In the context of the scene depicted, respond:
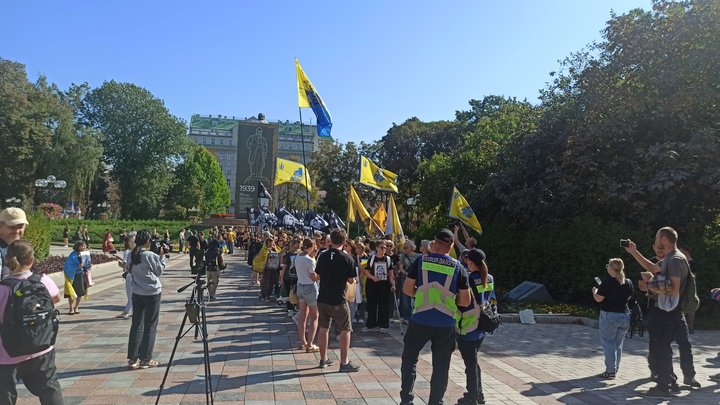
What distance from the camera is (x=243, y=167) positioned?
48094 millimetres

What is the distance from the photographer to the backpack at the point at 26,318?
13.5ft

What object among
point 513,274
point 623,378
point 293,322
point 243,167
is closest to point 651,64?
point 513,274

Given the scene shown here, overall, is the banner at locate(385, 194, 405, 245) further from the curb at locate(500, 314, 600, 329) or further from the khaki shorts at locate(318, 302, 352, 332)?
the khaki shorts at locate(318, 302, 352, 332)

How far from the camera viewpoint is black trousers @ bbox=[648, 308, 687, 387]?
21.8 ft

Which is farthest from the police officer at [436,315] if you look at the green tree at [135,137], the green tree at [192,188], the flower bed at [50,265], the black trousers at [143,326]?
the green tree at [192,188]

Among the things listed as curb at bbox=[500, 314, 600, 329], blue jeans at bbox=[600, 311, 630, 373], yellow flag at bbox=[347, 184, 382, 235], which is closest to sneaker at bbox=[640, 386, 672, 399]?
blue jeans at bbox=[600, 311, 630, 373]

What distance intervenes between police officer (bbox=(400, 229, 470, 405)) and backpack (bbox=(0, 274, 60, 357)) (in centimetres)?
309

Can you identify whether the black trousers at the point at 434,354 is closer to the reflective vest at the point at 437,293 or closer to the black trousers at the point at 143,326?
the reflective vest at the point at 437,293

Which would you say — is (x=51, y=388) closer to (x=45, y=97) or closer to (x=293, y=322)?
(x=293, y=322)

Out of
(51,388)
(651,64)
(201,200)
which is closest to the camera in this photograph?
(51,388)

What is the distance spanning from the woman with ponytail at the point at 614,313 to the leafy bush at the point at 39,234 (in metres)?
19.2

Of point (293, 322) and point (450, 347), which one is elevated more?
point (450, 347)

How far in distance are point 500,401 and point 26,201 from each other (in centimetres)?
4951

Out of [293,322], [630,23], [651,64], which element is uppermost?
[630,23]
